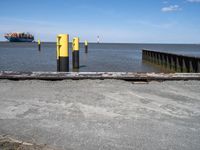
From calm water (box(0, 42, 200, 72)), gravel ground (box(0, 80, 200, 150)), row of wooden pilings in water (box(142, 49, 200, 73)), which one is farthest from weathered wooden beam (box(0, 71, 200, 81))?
calm water (box(0, 42, 200, 72))

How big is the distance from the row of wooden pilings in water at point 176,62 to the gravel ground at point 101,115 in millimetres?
8450

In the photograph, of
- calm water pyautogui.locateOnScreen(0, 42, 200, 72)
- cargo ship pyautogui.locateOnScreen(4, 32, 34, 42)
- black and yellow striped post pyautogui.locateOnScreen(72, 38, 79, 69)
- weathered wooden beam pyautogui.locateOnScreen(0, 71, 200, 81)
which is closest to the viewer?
weathered wooden beam pyautogui.locateOnScreen(0, 71, 200, 81)

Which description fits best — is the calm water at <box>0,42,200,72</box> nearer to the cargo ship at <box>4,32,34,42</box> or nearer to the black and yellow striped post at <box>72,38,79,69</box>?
the black and yellow striped post at <box>72,38,79,69</box>

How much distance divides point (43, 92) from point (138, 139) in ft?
7.38

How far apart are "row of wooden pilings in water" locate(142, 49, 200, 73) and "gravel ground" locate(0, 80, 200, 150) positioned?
845cm

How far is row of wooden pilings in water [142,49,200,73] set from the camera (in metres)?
12.6

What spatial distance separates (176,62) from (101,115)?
14.6 meters

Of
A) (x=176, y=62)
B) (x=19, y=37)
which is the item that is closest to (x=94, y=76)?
(x=176, y=62)

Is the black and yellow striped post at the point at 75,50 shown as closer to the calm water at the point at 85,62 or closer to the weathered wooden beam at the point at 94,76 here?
the calm water at the point at 85,62

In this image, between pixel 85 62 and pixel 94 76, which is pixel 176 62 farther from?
pixel 94 76

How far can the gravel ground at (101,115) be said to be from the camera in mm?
2477

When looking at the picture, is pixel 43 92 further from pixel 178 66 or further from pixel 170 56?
pixel 170 56

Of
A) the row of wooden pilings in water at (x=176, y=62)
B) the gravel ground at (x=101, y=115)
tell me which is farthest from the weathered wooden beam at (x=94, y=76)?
A: the row of wooden pilings in water at (x=176, y=62)

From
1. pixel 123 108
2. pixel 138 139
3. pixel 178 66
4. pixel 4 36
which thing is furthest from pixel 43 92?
pixel 4 36
